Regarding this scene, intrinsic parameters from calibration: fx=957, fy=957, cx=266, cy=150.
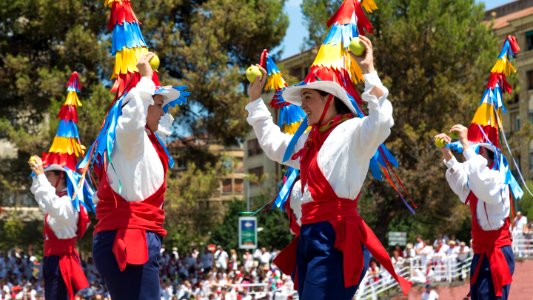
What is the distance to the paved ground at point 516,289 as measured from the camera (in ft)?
67.5

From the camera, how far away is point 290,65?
35.6 m

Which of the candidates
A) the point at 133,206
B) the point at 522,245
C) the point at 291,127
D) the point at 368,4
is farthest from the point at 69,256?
the point at 522,245

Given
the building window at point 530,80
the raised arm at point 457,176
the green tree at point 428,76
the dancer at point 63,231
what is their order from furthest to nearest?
the building window at point 530,80
the green tree at point 428,76
the dancer at point 63,231
the raised arm at point 457,176

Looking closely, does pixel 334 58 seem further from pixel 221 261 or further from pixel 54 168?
pixel 221 261

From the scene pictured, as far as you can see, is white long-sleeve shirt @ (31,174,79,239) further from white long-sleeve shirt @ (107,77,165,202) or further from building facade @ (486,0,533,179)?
building facade @ (486,0,533,179)

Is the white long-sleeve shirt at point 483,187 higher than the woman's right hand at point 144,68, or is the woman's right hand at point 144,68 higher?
the woman's right hand at point 144,68

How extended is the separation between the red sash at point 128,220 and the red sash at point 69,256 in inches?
122

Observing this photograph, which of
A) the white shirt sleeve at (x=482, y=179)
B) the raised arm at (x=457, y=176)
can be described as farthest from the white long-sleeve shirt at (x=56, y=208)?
the white shirt sleeve at (x=482, y=179)

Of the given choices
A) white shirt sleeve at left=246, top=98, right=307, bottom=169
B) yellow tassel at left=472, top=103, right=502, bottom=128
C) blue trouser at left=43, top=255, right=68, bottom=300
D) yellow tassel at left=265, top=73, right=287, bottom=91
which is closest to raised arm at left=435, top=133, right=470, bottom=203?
yellow tassel at left=472, top=103, right=502, bottom=128

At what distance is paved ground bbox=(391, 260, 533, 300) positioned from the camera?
67.5ft

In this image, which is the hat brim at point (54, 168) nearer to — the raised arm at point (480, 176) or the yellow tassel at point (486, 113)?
the raised arm at point (480, 176)

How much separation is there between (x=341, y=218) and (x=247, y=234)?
19.8 meters

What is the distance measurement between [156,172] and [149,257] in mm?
552

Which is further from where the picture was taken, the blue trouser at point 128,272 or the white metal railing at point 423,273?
the white metal railing at point 423,273
